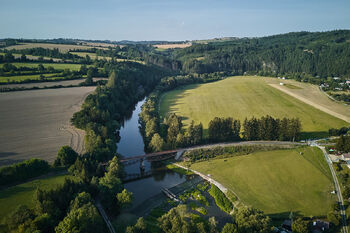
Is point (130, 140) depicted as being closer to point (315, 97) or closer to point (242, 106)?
point (242, 106)

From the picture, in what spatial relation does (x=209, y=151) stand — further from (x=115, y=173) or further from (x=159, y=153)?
(x=115, y=173)

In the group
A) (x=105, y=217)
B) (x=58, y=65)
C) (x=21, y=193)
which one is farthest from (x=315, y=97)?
(x=58, y=65)

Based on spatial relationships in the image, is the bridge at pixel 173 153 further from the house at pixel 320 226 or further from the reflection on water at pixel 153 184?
the house at pixel 320 226

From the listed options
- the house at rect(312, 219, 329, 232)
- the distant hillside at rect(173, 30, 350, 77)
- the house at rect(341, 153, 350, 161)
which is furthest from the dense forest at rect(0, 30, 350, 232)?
the distant hillside at rect(173, 30, 350, 77)

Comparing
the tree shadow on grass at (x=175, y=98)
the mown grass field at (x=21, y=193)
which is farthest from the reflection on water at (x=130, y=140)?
the mown grass field at (x=21, y=193)

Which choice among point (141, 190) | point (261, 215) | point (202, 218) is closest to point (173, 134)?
point (141, 190)
